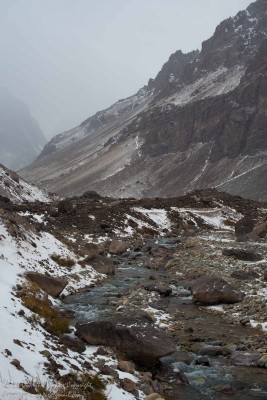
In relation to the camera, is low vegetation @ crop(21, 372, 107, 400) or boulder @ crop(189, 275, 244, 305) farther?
boulder @ crop(189, 275, 244, 305)

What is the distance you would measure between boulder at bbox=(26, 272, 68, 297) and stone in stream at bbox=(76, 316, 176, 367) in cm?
617

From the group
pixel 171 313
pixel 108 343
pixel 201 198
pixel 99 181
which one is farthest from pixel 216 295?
pixel 99 181

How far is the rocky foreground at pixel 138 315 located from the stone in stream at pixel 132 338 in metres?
0.03

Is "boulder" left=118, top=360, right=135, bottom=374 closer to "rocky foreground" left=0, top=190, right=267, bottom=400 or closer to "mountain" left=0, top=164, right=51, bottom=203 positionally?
"rocky foreground" left=0, top=190, right=267, bottom=400

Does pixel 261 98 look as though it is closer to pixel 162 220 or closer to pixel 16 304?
pixel 162 220

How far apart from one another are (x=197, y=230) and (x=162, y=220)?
485 centimetres

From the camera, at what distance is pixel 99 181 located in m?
192

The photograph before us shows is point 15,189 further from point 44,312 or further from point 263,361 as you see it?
point 263,361

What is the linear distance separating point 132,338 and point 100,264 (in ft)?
49.6

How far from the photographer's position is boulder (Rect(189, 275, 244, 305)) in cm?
2019

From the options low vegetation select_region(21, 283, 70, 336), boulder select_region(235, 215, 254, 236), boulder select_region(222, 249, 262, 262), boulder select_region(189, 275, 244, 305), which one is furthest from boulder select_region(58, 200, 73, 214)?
low vegetation select_region(21, 283, 70, 336)

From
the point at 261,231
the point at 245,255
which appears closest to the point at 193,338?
the point at 245,255

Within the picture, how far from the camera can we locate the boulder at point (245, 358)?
44.7 ft

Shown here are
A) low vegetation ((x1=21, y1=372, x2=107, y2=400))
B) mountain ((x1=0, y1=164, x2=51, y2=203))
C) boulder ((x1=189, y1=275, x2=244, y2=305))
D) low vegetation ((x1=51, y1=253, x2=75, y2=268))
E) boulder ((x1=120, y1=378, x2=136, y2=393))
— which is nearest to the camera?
low vegetation ((x1=21, y1=372, x2=107, y2=400))
